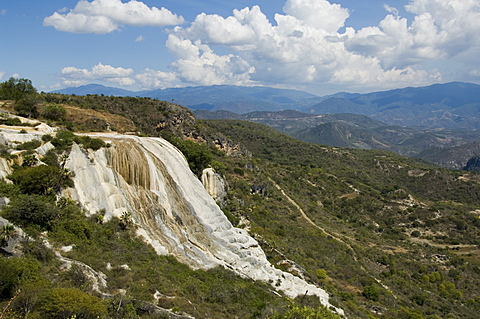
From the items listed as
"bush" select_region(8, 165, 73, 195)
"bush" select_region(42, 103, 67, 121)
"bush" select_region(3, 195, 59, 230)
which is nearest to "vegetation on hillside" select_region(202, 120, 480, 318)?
"bush" select_region(8, 165, 73, 195)

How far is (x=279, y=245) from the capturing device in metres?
37.1

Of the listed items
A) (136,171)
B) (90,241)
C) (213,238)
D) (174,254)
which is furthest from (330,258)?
(90,241)

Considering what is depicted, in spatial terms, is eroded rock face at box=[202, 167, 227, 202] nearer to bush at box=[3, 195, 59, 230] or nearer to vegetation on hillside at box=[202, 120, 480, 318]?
vegetation on hillside at box=[202, 120, 480, 318]

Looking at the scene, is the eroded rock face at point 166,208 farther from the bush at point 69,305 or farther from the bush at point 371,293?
the bush at point 69,305

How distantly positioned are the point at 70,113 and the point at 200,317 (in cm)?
4419

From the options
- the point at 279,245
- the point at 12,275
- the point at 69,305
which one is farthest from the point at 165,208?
the point at 279,245

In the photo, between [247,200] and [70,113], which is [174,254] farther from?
[70,113]

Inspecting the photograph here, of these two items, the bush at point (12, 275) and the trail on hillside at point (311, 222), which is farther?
the trail on hillside at point (311, 222)

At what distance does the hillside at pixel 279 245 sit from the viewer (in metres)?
18.6

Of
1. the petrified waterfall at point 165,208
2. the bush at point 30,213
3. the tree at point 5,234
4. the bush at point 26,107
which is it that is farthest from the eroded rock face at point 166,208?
the bush at point 26,107

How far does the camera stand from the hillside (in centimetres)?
1856

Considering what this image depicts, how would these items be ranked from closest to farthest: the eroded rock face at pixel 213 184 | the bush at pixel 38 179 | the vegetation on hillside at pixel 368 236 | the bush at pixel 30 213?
the bush at pixel 30 213, the bush at pixel 38 179, the vegetation on hillside at pixel 368 236, the eroded rock face at pixel 213 184

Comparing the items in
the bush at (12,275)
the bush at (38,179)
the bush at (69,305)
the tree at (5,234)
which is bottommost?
the bush at (69,305)

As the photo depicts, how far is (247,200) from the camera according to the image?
166ft
